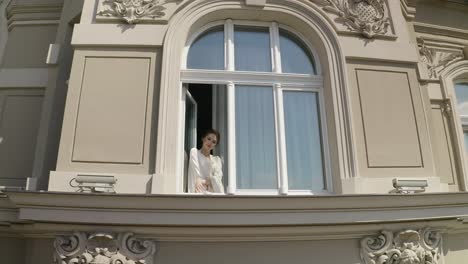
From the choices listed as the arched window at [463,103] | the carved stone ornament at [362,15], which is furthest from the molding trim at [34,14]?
the arched window at [463,103]

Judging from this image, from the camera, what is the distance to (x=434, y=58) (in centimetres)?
801

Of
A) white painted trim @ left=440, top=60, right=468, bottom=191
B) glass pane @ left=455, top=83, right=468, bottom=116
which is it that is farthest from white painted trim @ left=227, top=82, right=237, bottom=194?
glass pane @ left=455, top=83, right=468, bottom=116

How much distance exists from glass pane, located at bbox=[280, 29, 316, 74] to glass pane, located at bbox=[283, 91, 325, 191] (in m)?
0.44

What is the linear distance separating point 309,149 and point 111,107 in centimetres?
302

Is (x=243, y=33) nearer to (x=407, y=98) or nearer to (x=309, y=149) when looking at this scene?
(x=309, y=149)

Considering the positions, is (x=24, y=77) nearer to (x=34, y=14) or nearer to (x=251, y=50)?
(x=34, y=14)

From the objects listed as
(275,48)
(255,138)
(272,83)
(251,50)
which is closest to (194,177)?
(255,138)

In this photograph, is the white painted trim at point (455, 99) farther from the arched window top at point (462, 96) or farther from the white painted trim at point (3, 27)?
the white painted trim at point (3, 27)

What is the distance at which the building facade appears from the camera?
16.4 feet

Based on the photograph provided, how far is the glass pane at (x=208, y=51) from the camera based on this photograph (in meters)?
6.37

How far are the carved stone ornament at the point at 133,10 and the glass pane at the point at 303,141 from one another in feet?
7.96

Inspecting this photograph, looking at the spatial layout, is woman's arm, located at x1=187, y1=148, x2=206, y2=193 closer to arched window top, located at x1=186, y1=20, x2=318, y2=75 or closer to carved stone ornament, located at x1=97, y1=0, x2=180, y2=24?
arched window top, located at x1=186, y1=20, x2=318, y2=75

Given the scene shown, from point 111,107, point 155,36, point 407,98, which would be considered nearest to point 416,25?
point 407,98

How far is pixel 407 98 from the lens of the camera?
6.24m
